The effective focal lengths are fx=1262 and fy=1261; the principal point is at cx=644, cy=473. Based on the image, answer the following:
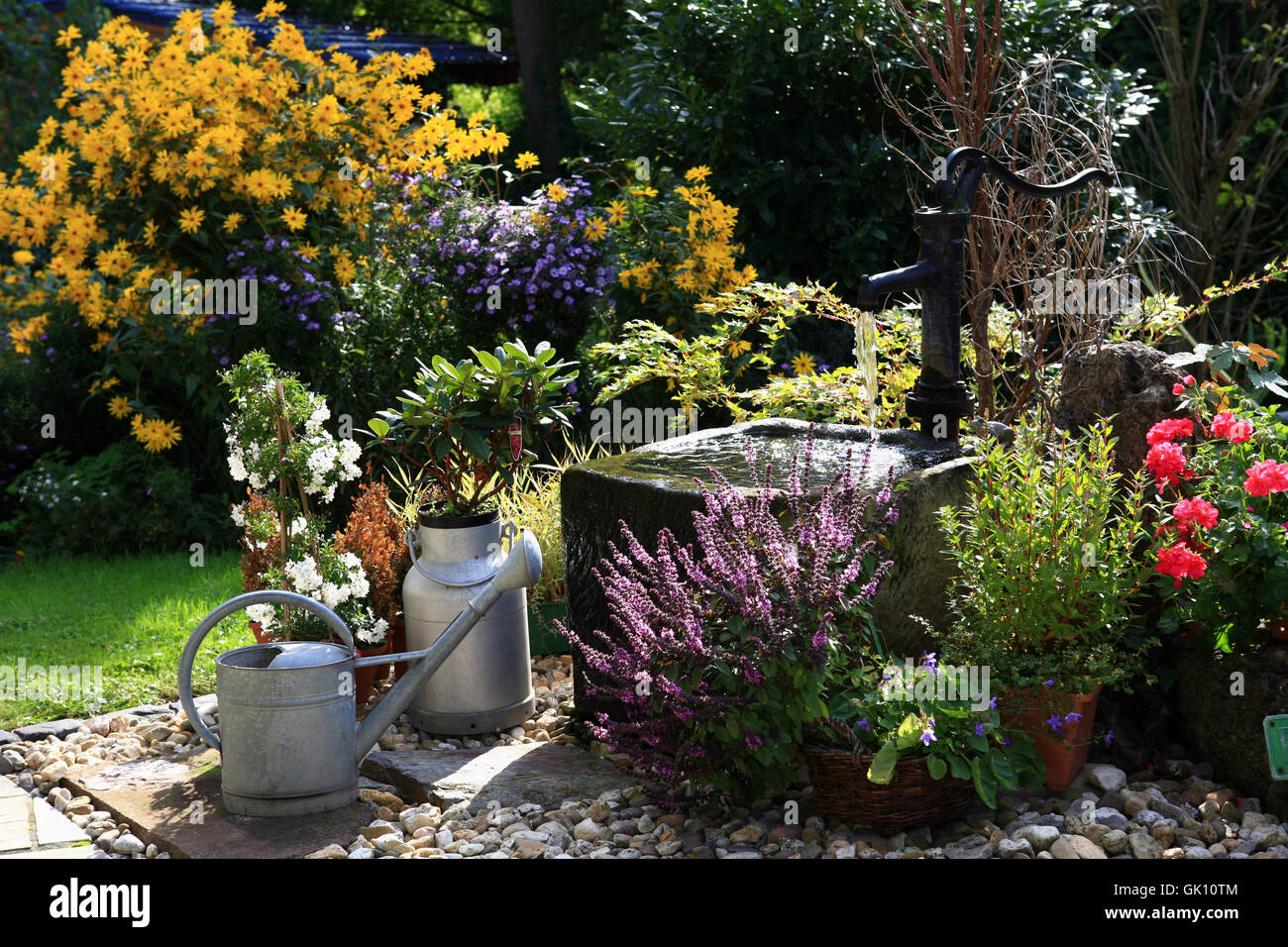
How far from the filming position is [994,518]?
316 centimetres

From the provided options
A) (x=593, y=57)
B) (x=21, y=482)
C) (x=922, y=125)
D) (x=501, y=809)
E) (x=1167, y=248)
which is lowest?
(x=501, y=809)

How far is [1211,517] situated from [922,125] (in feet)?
12.5

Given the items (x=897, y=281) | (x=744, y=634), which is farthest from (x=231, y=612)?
(x=897, y=281)

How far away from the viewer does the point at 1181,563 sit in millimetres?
2902

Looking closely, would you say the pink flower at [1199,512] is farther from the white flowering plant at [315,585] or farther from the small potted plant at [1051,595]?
the white flowering plant at [315,585]

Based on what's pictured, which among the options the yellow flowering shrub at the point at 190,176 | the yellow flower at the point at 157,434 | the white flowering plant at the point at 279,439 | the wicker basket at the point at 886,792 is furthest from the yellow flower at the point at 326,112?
the wicker basket at the point at 886,792

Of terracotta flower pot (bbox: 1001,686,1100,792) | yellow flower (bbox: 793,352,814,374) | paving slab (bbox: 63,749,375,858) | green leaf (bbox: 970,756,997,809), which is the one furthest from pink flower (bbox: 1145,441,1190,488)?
yellow flower (bbox: 793,352,814,374)

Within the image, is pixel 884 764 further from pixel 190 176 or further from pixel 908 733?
pixel 190 176

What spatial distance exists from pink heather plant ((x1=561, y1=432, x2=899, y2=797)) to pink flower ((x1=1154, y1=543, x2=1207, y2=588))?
0.64m

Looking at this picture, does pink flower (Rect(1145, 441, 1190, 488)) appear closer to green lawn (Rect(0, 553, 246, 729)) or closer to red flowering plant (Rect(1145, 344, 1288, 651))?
red flowering plant (Rect(1145, 344, 1288, 651))

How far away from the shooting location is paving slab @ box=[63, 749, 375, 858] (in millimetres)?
2934

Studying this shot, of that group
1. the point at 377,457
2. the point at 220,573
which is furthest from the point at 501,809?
the point at 377,457

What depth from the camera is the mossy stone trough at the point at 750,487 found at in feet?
10.4
